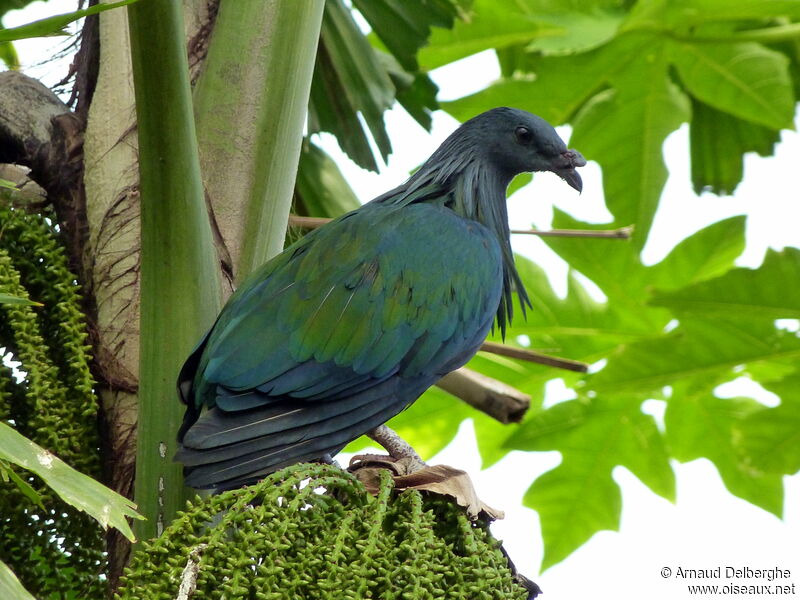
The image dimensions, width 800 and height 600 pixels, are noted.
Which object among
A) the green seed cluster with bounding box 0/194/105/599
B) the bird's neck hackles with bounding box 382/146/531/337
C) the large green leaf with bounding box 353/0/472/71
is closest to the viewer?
the green seed cluster with bounding box 0/194/105/599

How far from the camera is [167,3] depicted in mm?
1782

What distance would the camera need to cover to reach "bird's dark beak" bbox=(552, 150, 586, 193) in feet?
9.84

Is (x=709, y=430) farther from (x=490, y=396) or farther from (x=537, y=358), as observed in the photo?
(x=490, y=396)

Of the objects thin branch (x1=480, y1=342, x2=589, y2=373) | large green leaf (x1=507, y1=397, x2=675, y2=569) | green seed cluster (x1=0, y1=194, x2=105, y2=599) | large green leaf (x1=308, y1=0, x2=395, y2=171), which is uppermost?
large green leaf (x1=308, y1=0, x2=395, y2=171)

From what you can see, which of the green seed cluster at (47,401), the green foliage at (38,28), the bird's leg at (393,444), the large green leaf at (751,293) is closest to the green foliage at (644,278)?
the large green leaf at (751,293)

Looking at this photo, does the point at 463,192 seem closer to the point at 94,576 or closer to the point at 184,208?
the point at 184,208

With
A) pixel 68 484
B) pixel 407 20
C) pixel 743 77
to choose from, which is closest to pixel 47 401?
pixel 68 484

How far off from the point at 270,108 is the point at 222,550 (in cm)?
119

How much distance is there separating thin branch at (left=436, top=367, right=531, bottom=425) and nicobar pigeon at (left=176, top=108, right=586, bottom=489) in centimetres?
7

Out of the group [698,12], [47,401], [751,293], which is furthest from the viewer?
[698,12]

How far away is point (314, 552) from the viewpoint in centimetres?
141

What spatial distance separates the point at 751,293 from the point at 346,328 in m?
1.49

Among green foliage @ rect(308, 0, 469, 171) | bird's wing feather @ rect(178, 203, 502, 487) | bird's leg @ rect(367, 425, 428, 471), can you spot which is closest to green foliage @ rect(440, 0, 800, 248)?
green foliage @ rect(308, 0, 469, 171)

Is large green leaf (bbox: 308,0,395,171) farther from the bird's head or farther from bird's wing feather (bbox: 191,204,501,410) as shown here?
bird's wing feather (bbox: 191,204,501,410)
